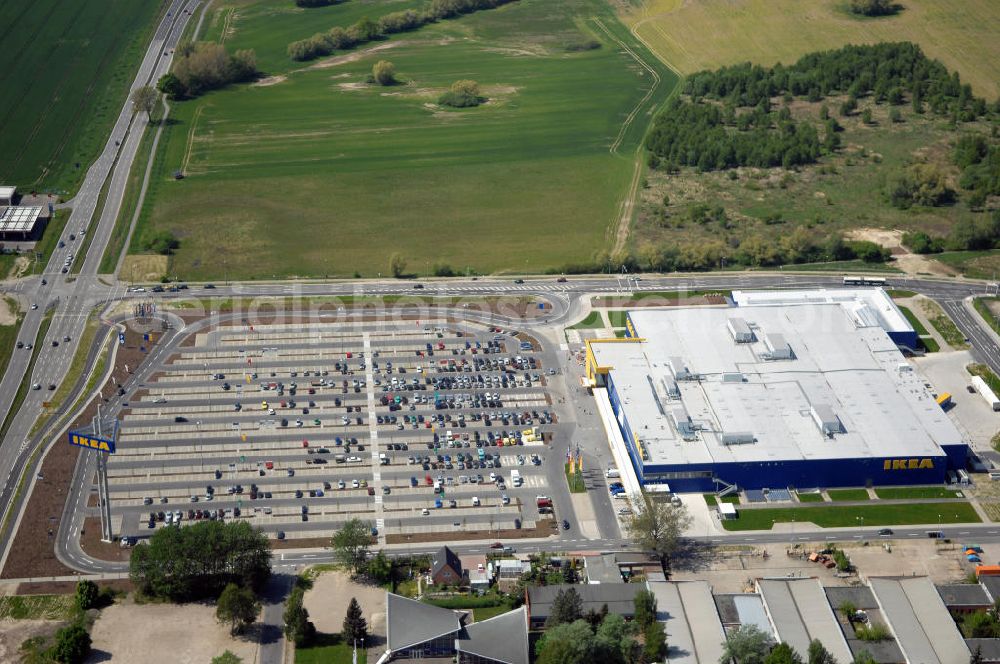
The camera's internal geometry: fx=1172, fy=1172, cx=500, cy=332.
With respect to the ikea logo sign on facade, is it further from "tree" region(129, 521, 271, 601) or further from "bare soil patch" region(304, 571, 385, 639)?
"tree" region(129, 521, 271, 601)

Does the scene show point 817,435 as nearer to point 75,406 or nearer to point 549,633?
point 549,633

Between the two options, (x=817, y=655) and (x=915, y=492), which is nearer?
(x=817, y=655)

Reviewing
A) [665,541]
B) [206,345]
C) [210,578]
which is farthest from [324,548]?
[206,345]

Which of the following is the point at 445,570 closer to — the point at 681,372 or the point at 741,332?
the point at 681,372

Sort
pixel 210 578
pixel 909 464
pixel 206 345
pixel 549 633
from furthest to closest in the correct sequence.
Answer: pixel 206 345, pixel 909 464, pixel 210 578, pixel 549 633

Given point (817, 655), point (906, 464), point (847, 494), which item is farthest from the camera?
point (906, 464)

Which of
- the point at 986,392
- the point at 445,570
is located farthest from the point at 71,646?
the point at 986,392
